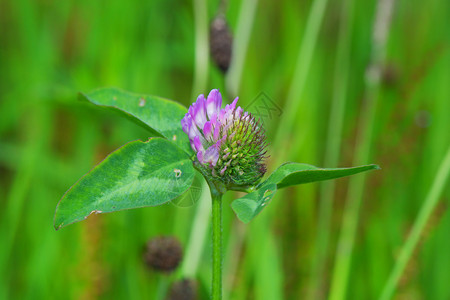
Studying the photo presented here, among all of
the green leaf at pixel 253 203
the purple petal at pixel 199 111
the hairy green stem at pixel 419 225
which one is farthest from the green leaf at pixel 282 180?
the hairy green stem at pixel 419 225

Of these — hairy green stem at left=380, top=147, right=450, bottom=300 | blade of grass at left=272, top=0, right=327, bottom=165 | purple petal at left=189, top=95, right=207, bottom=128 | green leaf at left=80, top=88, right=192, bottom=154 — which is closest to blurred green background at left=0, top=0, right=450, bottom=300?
blade of grass at left=272, top=0, right=327, bottom=165

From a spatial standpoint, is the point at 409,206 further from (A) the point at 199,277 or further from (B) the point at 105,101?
(B) the point at 105,101

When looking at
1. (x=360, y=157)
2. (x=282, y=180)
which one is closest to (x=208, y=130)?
(x=282, y=180)

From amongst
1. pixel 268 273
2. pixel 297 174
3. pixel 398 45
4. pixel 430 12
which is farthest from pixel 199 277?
pixel 430 12

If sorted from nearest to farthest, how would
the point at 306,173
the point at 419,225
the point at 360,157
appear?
the point at 306,173, the point at 419,225, the point at 360,157

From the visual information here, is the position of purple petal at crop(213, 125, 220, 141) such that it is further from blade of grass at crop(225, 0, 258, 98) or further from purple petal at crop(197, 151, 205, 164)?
blade of grass at crop(225, 0, 258, 98)

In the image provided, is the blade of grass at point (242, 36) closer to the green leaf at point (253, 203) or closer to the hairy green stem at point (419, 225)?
the hairy green stem at point (419, 225)

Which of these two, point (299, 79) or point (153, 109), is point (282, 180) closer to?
point (153, 109)
